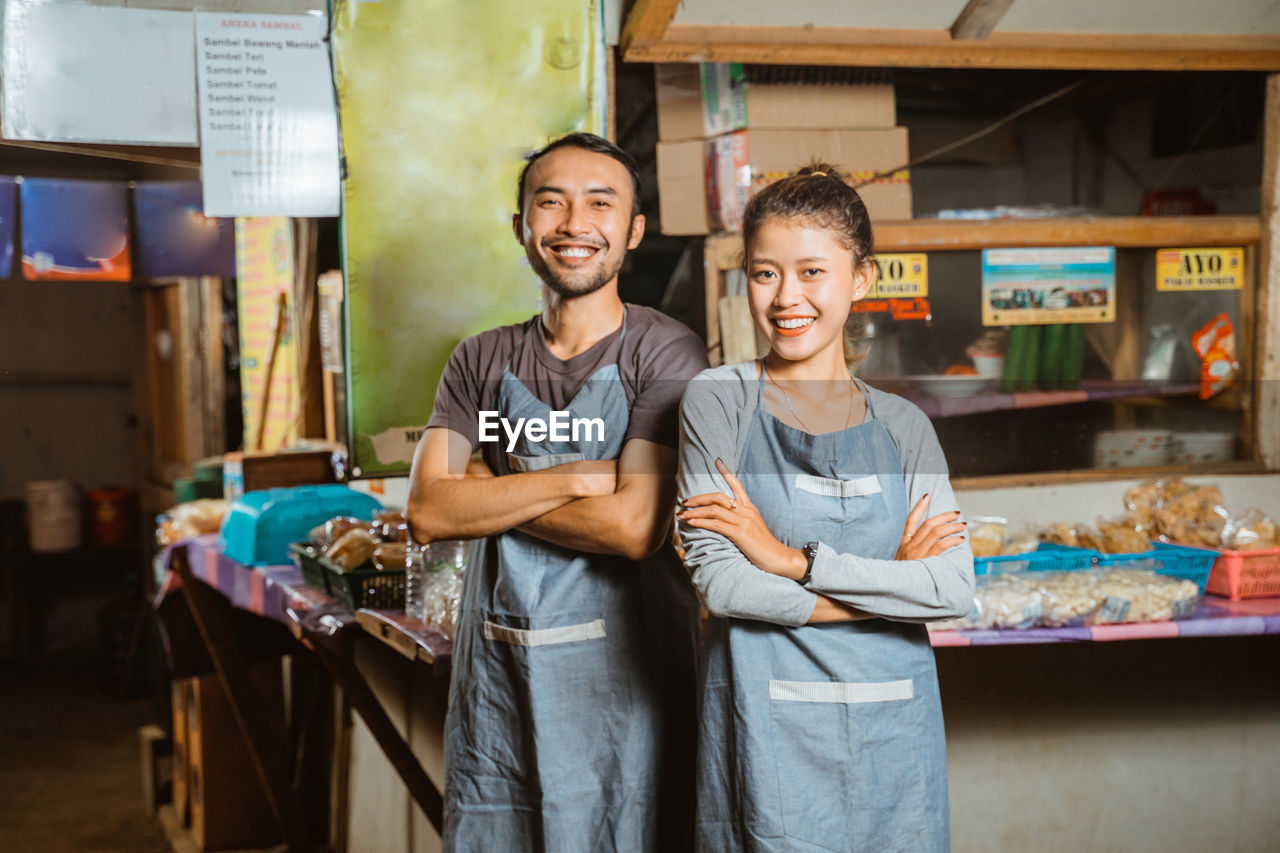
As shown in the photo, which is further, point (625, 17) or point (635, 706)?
point (625, 17)

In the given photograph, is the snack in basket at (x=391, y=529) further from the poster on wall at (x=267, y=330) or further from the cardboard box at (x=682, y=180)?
the poster on wall at (x=267, y=330)

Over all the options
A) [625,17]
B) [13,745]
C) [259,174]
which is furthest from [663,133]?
[13,745]

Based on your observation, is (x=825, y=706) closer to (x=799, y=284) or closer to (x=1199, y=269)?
(x=799, y=284)

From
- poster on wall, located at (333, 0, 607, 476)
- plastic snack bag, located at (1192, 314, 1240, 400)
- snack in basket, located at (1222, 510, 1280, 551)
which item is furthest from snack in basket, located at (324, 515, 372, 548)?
plastic snack bag, located at (1192, 314, 1240, 400)

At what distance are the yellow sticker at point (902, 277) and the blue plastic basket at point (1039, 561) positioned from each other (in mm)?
929

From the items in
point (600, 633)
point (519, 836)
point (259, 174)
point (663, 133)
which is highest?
point (663, 133)

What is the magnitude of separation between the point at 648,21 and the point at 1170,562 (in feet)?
6.18

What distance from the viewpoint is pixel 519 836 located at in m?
1.96

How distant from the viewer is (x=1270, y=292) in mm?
3338

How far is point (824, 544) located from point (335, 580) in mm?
1694

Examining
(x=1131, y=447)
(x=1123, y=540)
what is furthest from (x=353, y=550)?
(x=1131, y=447)

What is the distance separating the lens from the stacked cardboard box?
Result: 3111mm

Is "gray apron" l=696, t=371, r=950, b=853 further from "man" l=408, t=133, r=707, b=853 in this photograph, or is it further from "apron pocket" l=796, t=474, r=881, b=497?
"man" l=408, t=133, r=707, b=853

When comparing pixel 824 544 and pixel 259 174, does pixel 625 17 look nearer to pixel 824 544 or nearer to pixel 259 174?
pixel 259 174
